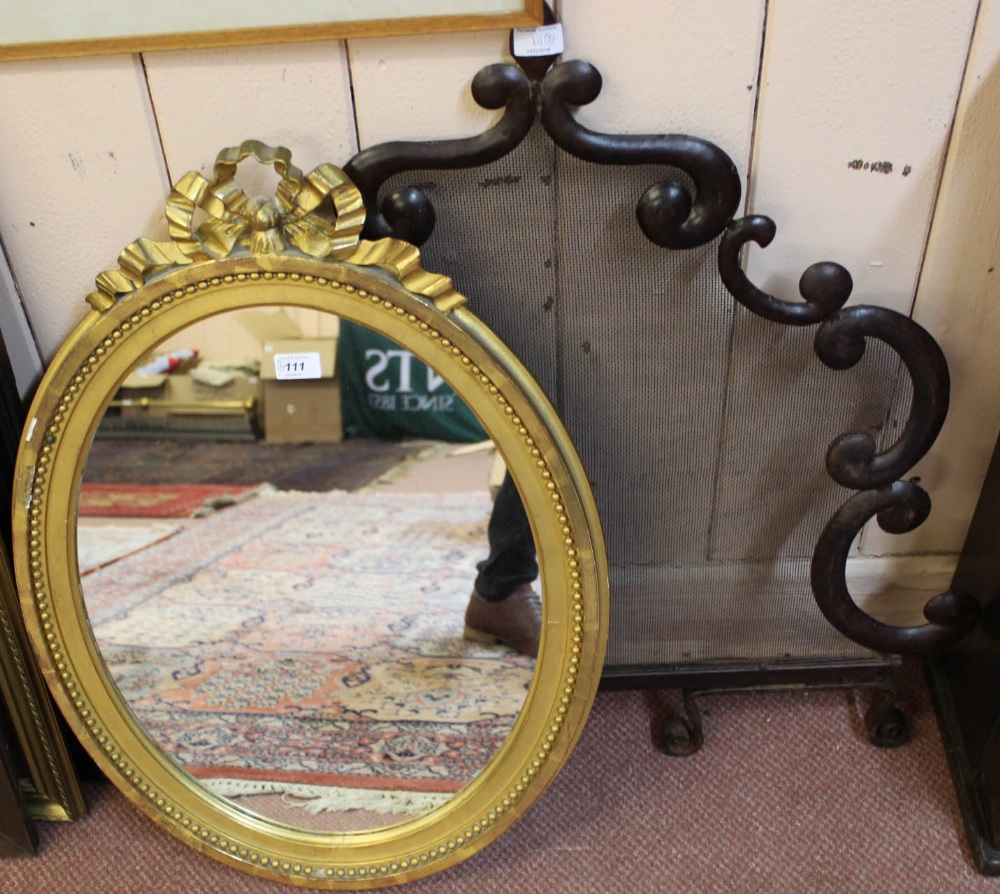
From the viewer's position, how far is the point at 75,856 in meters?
0.88

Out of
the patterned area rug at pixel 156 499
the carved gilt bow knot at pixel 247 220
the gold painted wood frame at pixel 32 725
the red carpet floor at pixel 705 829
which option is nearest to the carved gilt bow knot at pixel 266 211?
the carved gilt bow knot at pixel 247 220

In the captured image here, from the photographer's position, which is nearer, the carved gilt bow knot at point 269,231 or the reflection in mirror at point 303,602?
the carved gilt bow knot at point 269,231

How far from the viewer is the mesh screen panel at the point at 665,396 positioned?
0.72 metres

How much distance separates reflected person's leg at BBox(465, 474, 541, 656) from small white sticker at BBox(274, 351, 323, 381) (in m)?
0.21

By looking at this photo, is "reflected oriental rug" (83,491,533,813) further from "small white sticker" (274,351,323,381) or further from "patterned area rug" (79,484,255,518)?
"small white sticker" (274,351,323,381)

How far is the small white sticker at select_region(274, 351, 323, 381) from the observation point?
2.39ft

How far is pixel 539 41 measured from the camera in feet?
2.10

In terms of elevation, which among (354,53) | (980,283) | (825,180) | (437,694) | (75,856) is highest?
(354,53)

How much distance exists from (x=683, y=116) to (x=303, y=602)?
0.63 meters

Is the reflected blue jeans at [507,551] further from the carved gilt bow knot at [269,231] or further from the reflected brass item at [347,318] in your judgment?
the carved gilt bow knot at [269,231]

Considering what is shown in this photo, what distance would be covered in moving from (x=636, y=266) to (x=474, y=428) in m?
0.22

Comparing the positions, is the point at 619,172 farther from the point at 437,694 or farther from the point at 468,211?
the point at 437,694

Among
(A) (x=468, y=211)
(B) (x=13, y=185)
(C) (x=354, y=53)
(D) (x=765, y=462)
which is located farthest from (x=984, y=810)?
(B) (x=13, y=185)

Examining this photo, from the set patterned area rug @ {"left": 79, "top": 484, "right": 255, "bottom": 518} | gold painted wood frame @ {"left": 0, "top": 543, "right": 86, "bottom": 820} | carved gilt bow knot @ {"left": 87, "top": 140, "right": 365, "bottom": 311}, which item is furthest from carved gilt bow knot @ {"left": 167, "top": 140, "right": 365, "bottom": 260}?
gold painted wood frame @ {"left": 0, "top": 543, "right": 86, "bottom": 820}
